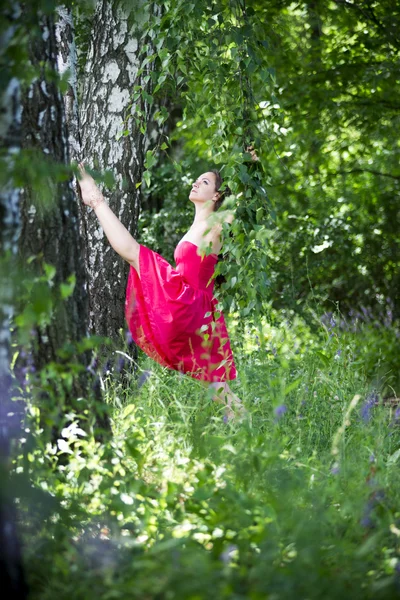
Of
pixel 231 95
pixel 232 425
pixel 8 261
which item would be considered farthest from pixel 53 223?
pixel 231 95

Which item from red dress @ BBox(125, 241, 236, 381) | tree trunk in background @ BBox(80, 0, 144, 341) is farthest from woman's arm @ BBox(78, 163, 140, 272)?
tree trunk in background @ BBox(80, 0, 144, 341)

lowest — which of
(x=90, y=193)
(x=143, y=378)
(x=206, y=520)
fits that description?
(x=206, y=520)

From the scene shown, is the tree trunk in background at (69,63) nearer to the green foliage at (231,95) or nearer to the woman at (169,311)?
the woman at (169,311)

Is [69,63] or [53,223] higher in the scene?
[69,63]

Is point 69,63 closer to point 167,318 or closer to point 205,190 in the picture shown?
point 205,190

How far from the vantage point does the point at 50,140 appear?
2.52m

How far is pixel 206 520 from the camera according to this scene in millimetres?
2193

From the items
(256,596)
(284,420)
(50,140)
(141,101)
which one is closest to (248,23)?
(141,101)

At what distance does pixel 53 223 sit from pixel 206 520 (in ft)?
3.73

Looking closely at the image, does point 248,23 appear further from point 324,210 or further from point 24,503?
point 324,210

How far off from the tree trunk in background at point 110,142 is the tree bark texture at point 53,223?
152 centimetres

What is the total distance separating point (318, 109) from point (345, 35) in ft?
3.96

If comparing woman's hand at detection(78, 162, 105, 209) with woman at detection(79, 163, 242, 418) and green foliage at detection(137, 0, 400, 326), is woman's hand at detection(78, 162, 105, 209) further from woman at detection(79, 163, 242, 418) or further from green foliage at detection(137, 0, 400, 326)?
green foliage at detection(137, 0, 400, 326)

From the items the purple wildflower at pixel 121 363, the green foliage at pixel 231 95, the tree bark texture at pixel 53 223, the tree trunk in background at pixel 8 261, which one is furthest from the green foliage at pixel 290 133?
the tree trunk in background at pixel 8 261
